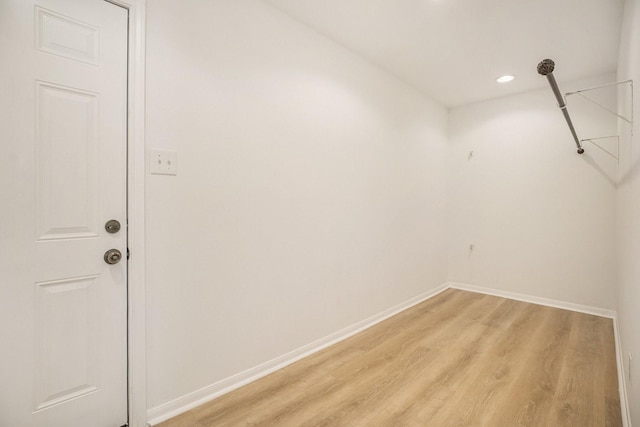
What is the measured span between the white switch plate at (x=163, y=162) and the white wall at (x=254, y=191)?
A: 3 cm

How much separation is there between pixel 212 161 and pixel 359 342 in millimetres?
1891

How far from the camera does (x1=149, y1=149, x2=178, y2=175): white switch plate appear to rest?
1568mm

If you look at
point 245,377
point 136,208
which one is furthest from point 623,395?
point 136,208

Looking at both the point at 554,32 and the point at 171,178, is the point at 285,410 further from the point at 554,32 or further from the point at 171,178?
the point at 554,32

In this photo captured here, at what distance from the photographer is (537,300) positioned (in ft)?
11.9

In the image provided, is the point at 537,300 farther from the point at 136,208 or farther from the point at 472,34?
the point at 136,208

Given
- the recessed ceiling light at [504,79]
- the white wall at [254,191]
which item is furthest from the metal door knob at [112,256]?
the recessed ceiling light at [504,79]

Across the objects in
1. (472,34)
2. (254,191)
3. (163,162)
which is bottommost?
(254,191)

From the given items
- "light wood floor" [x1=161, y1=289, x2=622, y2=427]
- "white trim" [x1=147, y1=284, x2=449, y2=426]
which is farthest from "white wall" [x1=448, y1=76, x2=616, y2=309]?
"white trim" [x1=147, y1=284, x2=449, y2=426]

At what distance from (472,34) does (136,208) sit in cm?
276

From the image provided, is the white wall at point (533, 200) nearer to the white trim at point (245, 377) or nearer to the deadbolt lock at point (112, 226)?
the white trim at point (245, 377)

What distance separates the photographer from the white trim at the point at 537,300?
128 inches

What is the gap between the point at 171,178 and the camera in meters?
1.63

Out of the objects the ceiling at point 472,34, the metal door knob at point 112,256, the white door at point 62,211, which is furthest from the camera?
the ceiling at point 472,34
